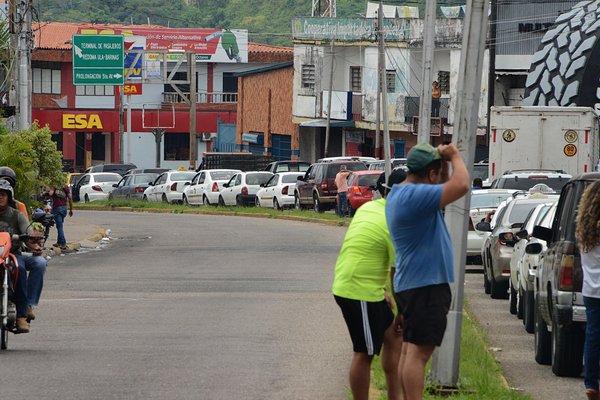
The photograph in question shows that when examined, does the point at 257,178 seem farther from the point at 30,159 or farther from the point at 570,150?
the point at 30,159

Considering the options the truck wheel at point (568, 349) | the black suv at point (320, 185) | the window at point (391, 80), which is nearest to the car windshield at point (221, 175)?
the black suv at point (320, 185)

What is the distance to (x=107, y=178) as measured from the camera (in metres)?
57.1

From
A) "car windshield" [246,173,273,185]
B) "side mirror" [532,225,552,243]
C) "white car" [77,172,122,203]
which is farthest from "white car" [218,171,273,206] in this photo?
"side mirror" [532,225,552,243]

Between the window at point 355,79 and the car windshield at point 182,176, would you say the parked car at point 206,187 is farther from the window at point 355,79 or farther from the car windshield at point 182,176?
the window at point 355,79

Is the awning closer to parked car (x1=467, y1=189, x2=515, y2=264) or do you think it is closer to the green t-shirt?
parked car (x1=467, y1=189, x2=515, y2=264)

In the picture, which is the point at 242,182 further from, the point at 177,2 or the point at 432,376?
the point at 177,2

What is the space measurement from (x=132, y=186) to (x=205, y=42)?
34.6m

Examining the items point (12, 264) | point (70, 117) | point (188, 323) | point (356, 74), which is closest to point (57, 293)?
point (188, 323)

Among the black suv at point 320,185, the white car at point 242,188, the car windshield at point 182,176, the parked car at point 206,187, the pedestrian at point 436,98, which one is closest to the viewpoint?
the black suv at point 320,185

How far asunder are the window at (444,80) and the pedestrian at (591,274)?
51.4 metres

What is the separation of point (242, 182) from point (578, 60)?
13.9 metres

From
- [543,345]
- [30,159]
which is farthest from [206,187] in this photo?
[543,345]

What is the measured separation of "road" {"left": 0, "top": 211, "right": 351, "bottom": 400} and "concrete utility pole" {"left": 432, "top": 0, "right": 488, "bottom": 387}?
88cm

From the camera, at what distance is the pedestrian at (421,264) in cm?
777
